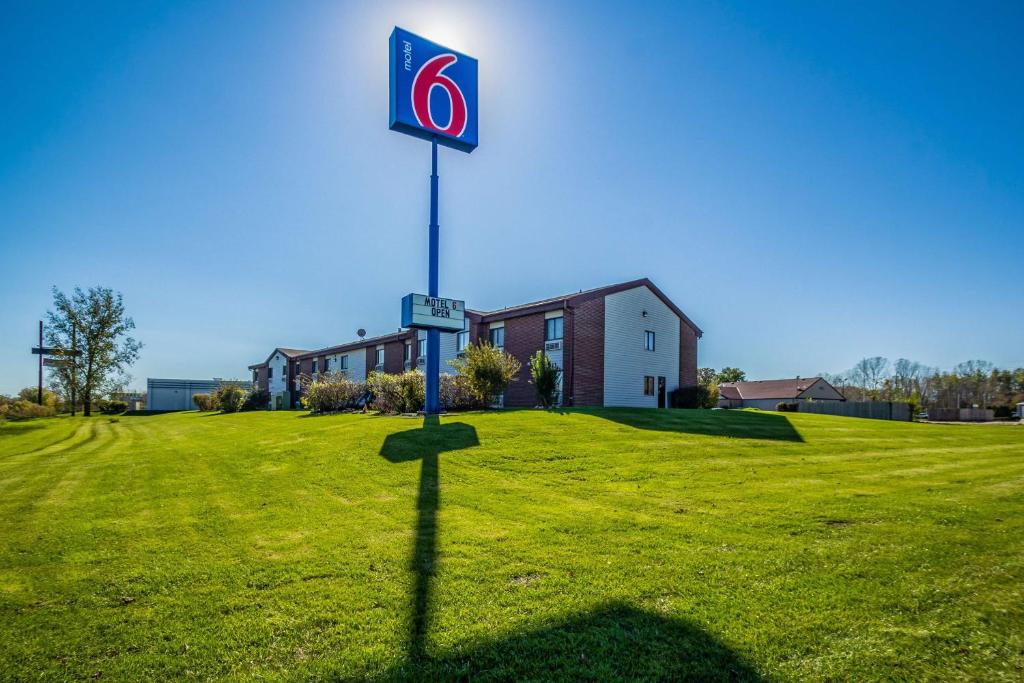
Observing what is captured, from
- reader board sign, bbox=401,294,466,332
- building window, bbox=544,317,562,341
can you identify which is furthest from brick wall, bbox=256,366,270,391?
reader board sign, bbox=401,294,466,332

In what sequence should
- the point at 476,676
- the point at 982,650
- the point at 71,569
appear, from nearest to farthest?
the point at 476,676
the point at 982,650
the point at 71,569

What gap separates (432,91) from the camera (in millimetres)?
19438

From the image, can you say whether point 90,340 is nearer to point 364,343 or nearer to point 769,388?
point 364,343

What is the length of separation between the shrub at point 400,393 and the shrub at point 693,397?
16752 mm

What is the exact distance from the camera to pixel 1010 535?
5.21 metres

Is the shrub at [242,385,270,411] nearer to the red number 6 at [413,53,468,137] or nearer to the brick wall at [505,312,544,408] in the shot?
the brick wall at [505,312,544,408]

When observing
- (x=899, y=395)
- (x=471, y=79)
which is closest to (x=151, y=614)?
(x=471, y=79)

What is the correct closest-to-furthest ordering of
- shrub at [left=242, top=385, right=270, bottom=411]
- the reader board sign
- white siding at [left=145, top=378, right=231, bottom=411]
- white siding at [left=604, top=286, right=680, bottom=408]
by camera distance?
1. the reader board sign
2. white siding at [left=604, top=286, right=680, bottom=408]
3. shrub at [left=242, top=385, right=270, bottom=411]
4. white siding at [left=145, top=378, right=231, bottom=411]

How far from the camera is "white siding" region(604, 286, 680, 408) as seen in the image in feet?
89.5

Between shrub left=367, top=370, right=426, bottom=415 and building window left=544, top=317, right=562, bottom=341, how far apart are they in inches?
327

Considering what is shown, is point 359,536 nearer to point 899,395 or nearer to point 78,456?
point 78,456

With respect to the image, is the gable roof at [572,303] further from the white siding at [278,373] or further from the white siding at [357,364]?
the white siding at [278,373]

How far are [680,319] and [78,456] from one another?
98.1ft

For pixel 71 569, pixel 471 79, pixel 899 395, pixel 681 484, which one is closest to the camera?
pixel 71 569
